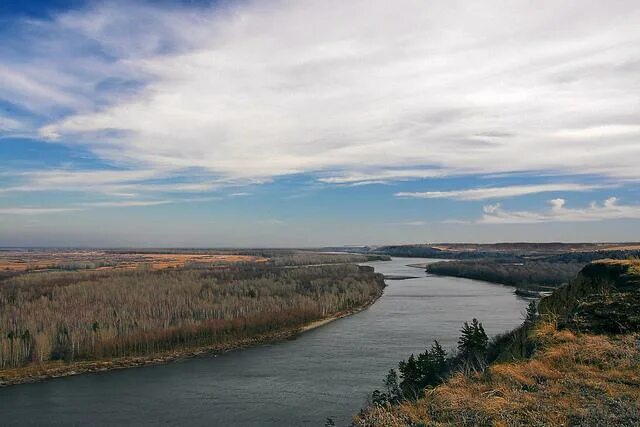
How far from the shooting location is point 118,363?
95.1ft

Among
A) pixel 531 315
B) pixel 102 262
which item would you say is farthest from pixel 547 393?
pixel 102 262

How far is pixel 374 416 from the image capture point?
26.5 feet

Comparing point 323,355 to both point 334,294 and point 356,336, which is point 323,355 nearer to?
point 356,336

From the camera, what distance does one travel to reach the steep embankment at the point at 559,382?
7.14 meters

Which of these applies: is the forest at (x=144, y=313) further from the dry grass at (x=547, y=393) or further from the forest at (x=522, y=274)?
the dry grass at (x=547, y=393)

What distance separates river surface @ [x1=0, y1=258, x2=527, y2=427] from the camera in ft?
63.8

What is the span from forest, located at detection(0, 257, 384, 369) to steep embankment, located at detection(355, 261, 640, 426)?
25.9m

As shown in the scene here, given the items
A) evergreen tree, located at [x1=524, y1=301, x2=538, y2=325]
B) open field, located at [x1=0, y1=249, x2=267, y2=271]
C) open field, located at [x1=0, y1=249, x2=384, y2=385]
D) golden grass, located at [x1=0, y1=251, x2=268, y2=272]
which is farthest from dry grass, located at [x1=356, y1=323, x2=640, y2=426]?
open field, located at [x1=0, y1=249, x2=267, y2=271]

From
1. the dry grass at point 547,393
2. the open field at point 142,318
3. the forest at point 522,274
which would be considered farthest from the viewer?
the forest at point 522,274

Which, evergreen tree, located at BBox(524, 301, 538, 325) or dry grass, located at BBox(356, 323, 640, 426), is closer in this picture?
dry grass, located at BBox(356, 323, 640, 426)

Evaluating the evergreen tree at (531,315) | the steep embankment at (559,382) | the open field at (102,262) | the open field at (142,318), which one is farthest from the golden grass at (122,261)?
the steep embankment at (559,382)

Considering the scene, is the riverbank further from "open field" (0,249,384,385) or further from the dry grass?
the dry grass

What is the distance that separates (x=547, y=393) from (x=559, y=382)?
59 cm

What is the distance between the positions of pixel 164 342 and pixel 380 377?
1569 cm
